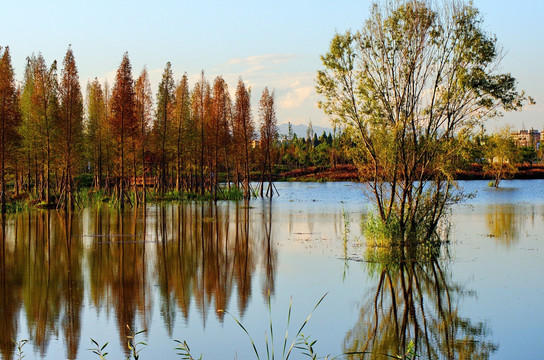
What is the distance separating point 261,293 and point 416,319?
13.3ft

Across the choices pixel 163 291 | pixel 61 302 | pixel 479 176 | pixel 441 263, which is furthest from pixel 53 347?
pixel 479 176

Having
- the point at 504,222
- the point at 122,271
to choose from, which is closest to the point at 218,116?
the point at 504,222

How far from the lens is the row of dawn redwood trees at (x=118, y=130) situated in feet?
150

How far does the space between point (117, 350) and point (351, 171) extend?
105106 mm

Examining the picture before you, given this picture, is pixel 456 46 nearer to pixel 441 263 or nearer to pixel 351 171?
pixel 441 263

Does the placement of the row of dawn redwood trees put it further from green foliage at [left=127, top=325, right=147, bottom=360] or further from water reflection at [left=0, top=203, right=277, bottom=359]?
green foliage at [left=127, top=325, right=147, bottom=360]

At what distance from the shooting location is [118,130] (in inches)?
1891

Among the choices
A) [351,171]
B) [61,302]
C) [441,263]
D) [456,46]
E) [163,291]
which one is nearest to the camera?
[61,302]

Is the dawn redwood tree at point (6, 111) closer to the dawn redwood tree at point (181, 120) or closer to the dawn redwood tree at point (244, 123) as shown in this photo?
the dawn redwood tree at point (181, 120)

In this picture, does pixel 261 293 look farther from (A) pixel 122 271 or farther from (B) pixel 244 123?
(B) pixel 244 123

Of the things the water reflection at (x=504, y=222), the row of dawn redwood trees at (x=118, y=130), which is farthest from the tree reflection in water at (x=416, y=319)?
the row of dawn redwood trees at (x=118, y=130)

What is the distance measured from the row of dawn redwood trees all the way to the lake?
19469 mm

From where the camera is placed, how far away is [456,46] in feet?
67.5

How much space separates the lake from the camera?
Result: 11258 millimetres
